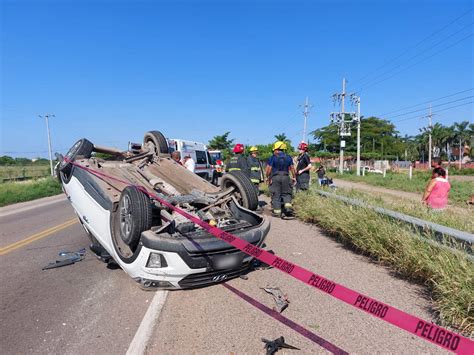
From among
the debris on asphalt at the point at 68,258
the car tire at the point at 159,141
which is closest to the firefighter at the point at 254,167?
the car tire at the point at 159,141

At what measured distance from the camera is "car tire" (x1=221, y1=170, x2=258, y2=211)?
5133 millimetres

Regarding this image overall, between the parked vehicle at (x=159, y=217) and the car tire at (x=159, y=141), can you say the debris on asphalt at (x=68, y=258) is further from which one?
the car tire at (x=159, y=141)

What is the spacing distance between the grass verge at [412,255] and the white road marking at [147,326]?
2625mm

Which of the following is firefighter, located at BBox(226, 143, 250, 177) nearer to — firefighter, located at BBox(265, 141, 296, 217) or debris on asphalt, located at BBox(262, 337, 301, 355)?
firefighter, located at BBox(265, 141, 296, 217)

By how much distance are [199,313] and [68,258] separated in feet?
9.78

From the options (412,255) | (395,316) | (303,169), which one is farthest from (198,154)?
(395,316)

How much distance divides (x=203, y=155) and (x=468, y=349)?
1626 centimetres

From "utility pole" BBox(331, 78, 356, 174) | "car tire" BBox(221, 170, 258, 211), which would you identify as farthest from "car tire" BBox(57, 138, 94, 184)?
"utility pole" BBox(331, 78, 356, 174)

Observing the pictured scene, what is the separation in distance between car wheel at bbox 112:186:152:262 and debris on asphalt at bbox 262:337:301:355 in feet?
5.71

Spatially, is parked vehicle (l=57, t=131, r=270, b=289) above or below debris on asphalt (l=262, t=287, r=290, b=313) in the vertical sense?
above

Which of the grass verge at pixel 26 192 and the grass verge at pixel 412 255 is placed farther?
the grass verge at pixel 26 192

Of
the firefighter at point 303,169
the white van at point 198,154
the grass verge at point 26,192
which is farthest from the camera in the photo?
the grass verge at point 26,192

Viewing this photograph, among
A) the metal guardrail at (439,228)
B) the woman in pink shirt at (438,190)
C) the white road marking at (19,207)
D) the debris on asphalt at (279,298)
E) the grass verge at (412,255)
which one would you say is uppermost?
the woman in pink shirt at (438,190)

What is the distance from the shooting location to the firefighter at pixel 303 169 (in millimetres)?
9477
